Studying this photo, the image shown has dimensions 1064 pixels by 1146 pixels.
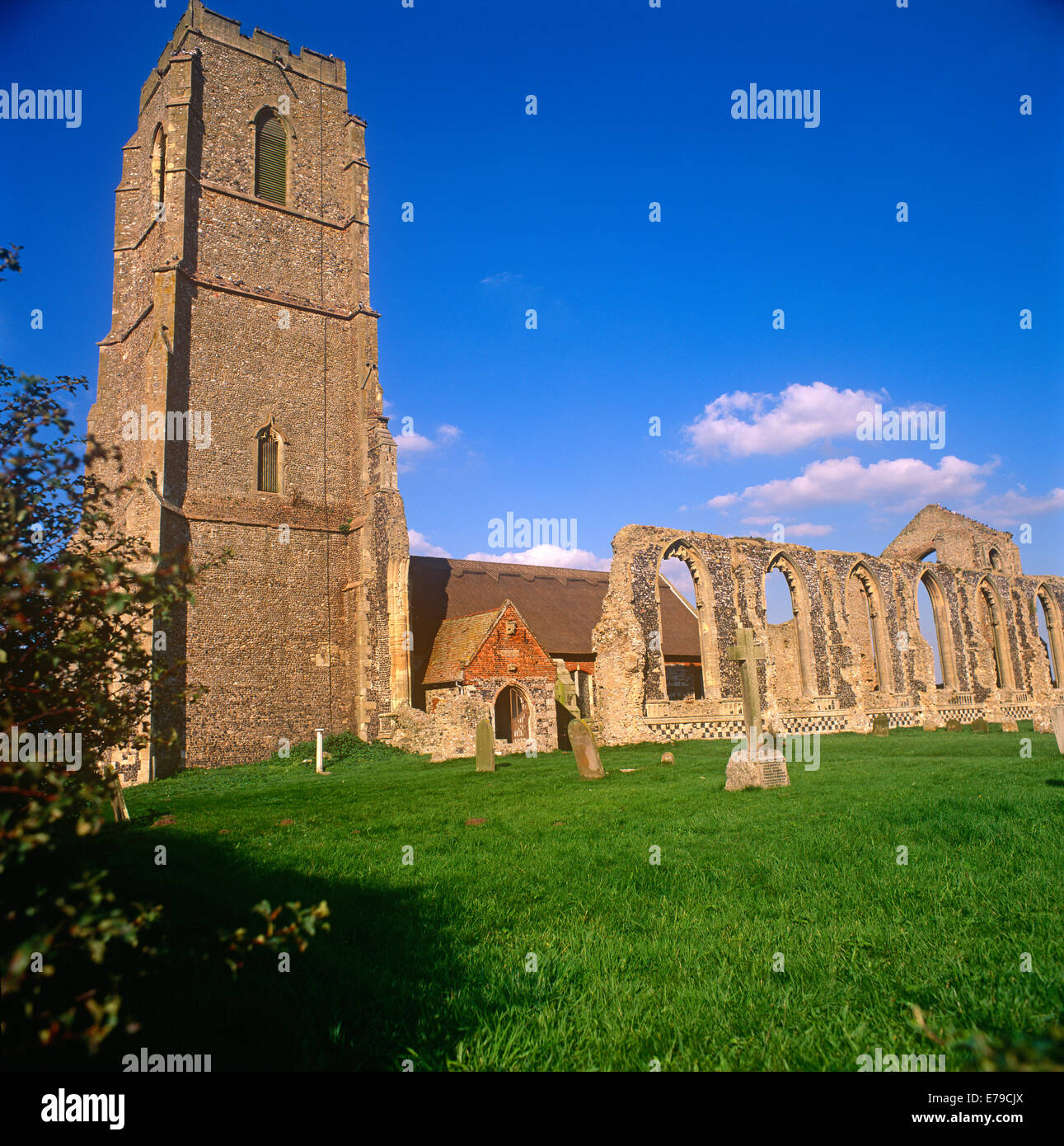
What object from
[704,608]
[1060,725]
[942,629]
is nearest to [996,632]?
[942,629]

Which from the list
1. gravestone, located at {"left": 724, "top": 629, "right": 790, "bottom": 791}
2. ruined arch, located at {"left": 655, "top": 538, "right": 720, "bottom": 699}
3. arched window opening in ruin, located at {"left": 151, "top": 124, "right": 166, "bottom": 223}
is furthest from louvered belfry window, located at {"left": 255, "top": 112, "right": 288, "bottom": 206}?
gravestone, located at {"left": 724, "top": 629, "right": 790, "bottom": 791}

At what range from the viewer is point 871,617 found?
2841 cm

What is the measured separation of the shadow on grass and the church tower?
54.5 ft

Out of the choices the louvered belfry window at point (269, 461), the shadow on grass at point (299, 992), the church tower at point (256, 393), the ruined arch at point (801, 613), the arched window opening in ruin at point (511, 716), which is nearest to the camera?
the shadow on grass at point (299, 992)

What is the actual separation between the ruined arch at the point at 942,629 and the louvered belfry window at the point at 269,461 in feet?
83.5

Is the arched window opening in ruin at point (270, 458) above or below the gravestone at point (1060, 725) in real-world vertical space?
above

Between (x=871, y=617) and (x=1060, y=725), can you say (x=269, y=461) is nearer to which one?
(x=1060, y=725)

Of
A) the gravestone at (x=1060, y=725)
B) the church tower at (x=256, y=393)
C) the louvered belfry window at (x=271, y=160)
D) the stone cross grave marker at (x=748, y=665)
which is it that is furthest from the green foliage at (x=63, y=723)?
the louvered belfry window at (x=271, y=160)

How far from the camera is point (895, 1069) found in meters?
2.63

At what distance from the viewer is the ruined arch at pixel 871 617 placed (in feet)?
90.5

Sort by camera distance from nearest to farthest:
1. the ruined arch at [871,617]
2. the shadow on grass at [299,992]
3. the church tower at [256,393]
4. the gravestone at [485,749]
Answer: the shadow on grass at [299,992] < the gravestone at [485,749] < the church tower at [256,393] < the ruined arch at [871,617]

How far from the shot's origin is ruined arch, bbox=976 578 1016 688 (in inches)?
1299

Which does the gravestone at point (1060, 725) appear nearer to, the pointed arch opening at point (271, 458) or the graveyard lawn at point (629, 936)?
the graveyard lawn at point (629, 936)

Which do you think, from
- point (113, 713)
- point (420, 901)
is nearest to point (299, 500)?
point (420, 901)
